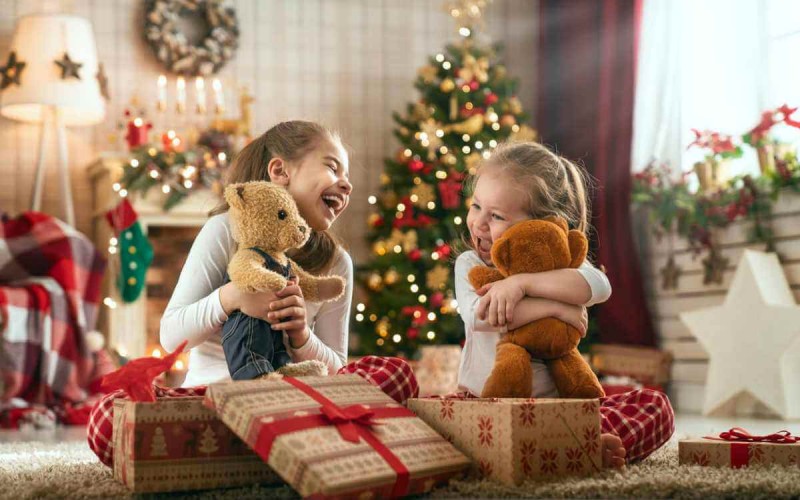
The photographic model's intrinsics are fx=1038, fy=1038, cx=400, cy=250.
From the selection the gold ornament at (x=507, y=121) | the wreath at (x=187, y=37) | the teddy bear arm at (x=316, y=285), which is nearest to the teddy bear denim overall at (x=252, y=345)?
the teddy bear arm at (x=316, y=285)

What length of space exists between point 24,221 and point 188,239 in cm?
102

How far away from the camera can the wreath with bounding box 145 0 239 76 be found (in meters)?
5.01

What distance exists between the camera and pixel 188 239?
500 centimetres

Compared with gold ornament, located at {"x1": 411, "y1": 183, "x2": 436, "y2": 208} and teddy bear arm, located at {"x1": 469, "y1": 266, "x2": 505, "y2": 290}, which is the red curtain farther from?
teddy bear arm, located at {"x1": 469, "y1": 266, "x2": 505, "y2": 290}

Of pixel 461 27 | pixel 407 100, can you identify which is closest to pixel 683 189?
pixel 461 27

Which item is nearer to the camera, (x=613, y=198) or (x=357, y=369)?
(x=357, y=369)

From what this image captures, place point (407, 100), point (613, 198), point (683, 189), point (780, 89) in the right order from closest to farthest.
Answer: point (780, 89)
point (683, 189)
point (613, 198)
point (407, 100)

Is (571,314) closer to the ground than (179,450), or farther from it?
farther from it

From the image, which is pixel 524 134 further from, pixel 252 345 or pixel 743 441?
pixel 252 345

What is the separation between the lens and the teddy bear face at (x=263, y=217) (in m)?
1.70

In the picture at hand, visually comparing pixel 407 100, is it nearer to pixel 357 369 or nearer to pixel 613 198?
pixel 613 198

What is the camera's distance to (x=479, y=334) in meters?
1.95

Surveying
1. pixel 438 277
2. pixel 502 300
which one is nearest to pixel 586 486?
pixel 502 300

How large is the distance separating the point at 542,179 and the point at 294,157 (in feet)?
1.49
